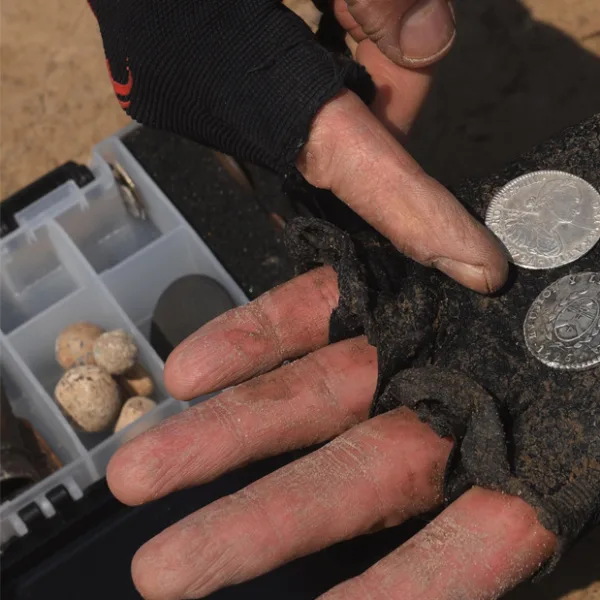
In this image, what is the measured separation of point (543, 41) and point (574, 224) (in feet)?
5.50

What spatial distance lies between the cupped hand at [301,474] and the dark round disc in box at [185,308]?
2.42 feet

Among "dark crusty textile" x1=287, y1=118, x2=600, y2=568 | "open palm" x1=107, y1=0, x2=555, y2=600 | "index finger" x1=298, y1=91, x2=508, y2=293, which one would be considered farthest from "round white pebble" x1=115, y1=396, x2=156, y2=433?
"index finger" x1=298, y1=91, x2=508, y2=293

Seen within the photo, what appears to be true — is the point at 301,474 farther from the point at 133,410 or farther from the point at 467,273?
the point at 133,410

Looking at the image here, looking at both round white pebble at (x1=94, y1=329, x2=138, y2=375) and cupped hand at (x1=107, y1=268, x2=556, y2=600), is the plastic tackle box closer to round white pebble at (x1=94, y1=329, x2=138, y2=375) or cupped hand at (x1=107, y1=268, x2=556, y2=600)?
round white pebble at (x1=94, y1=329, x2=138, y2=375)

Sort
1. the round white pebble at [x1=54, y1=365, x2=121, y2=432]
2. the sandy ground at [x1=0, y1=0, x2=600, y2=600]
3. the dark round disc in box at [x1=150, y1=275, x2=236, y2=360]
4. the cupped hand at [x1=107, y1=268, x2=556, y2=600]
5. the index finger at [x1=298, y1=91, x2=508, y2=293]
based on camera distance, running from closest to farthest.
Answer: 1. the cupped hand at [x1=107, y1=268, x2=556, y2=600]
2. the index finger at [x1=298, y1=91, x2=508, y2=293]
3. the round white pebble at [x1=54, y1=365, x2=121, y2=432]
4. the dark round disc in box at [x1=150, y1=275, x2=236, y2=360]
5. the sandy ground at [x1=0, y1=0, x2=600, y2=600]

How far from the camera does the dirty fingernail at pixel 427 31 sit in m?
2.15

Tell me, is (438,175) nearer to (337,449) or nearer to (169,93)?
(169,93)

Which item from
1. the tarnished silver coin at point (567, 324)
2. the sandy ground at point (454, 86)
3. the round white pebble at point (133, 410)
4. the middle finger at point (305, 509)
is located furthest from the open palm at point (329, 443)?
the sandy ground at point (454, 86)

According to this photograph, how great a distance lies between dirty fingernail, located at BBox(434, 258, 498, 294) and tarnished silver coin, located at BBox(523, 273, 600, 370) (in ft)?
0.57

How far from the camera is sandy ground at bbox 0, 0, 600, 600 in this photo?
3.30 meters

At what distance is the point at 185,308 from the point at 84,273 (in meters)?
0.43

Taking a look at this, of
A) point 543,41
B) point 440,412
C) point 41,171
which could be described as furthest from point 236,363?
point 543,41

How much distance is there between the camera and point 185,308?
2.88m

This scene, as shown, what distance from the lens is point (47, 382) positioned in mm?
3004
